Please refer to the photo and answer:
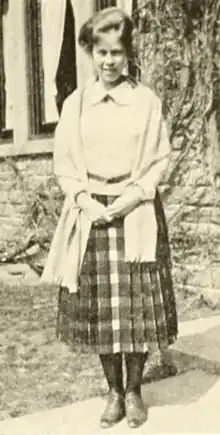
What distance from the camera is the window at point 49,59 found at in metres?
4.17

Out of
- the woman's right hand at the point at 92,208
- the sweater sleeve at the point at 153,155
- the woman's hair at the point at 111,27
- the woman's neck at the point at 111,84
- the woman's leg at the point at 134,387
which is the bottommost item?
the woman's leg at the point at 134,387

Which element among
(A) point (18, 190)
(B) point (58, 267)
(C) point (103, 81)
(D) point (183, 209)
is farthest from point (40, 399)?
(A) point (18, 190)

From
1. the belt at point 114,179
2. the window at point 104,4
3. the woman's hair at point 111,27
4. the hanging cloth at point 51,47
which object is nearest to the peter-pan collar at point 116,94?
the woman's hair at point 111,27

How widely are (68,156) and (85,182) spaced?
11 centimetres

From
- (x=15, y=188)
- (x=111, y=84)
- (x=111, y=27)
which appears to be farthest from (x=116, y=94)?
(x=15, y=188)

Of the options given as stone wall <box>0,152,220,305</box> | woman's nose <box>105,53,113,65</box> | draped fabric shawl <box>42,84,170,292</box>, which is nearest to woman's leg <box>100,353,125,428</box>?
draped fabric shawl <box>42,84,170,292</box>

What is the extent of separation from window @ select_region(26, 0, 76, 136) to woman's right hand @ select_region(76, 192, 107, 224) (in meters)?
1.92

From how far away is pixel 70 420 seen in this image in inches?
97.0

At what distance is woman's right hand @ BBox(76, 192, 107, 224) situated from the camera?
91.7 inches

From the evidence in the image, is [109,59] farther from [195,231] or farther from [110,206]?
[195,231]

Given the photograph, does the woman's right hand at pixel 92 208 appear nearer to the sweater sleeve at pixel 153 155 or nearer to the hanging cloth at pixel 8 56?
the sweater sleeve at pixel 153 155

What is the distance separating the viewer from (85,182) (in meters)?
2.37

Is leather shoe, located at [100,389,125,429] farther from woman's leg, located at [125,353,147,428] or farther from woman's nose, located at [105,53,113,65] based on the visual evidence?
woman's nose, located at [105,53,113,65]

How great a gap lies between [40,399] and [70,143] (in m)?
1.02
